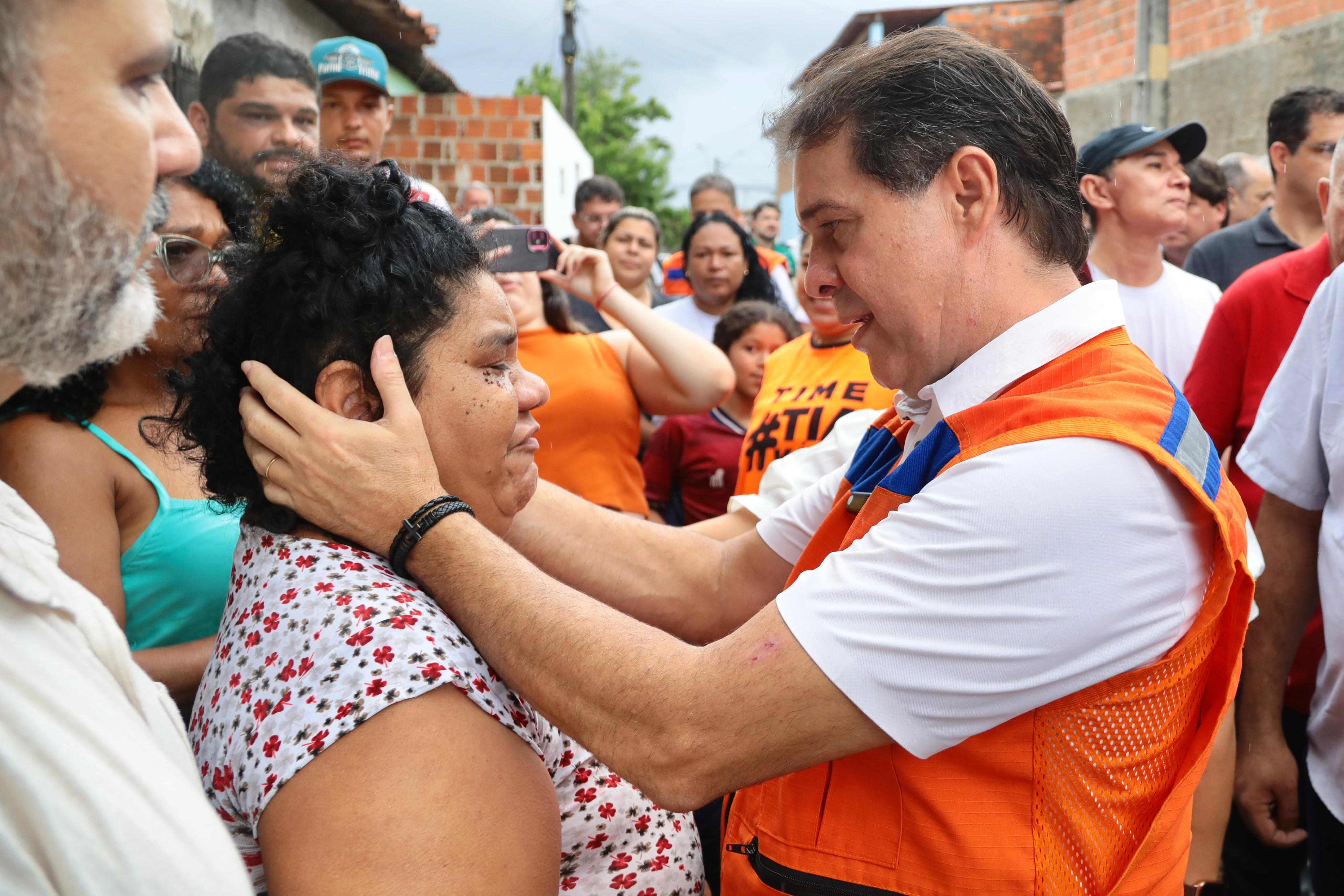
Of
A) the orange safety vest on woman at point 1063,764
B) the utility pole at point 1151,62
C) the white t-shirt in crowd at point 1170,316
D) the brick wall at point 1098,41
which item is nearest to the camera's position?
the orange safety vest on woman at point 1063,764

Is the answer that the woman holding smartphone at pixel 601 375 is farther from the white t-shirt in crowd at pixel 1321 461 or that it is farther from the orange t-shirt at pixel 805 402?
the white t-shirt in crowd at pixel 1321 461

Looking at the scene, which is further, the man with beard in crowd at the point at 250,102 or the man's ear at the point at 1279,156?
the man's ear at the point at 1279,156

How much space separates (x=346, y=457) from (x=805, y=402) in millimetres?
2477

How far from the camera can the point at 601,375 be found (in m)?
4.37

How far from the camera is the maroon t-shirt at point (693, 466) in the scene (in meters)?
4.85

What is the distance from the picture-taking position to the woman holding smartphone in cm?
425

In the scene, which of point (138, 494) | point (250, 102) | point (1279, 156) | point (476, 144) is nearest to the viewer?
point (138, 494)

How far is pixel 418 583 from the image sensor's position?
5.75 feet

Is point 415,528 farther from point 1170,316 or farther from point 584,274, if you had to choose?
point 1170,316

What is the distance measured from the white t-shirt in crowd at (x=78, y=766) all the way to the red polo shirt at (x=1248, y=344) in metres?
3.05

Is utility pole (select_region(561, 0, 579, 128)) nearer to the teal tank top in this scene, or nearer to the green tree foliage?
the green tree foliage

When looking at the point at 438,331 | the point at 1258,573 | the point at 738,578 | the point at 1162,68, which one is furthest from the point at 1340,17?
the point at 438,331

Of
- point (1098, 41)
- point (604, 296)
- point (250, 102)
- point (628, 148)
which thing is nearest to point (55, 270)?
point (250, 102)

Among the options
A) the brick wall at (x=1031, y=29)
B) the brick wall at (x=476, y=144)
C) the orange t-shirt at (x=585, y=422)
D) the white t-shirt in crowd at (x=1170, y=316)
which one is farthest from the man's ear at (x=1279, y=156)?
the brick wall at (x=1031, y=29)
